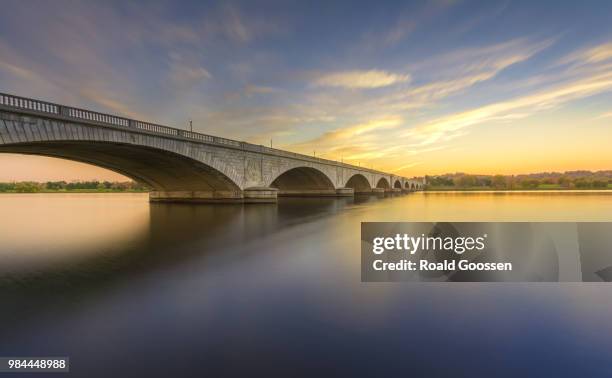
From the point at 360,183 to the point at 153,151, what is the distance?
2335 inches

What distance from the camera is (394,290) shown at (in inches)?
237

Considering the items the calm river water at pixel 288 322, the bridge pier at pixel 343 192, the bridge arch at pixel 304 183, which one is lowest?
the calm river water at pixel 288 322

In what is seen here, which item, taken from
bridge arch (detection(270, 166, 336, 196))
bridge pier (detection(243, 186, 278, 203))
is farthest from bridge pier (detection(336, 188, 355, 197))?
bridge pier (detection(243, 186, 278, 203))

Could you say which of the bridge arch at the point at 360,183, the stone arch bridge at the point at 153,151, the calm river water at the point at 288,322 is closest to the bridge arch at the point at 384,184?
the bridge arch at the point at 360,183

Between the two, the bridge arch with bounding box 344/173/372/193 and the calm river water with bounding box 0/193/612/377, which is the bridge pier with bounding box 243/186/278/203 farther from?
the bridge arch with bounding box 344/173/372/193

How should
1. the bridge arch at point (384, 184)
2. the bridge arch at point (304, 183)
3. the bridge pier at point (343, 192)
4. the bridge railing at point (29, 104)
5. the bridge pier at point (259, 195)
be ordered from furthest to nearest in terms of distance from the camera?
the bridge arch at point (384, 184) < the bridge pier at point (343, 192) < the bridge arch at point (304, 183) < the bridge pier at point (259, 195) < the bridge railing at point (29, 104)

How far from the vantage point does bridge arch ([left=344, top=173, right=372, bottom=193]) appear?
70312mm

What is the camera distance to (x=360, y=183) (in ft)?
247

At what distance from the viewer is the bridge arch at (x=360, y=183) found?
7031cm

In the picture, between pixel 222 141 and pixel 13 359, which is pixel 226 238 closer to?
pixel 13 359

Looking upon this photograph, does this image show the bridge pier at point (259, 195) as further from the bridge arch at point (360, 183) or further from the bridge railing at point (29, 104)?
the bridge arch at point (360, 183)

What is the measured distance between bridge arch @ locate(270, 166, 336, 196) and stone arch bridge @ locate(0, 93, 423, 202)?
1791mm

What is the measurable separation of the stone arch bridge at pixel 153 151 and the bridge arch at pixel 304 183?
1791 millimetres

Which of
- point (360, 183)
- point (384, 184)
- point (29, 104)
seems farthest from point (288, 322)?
point (384, 184)
